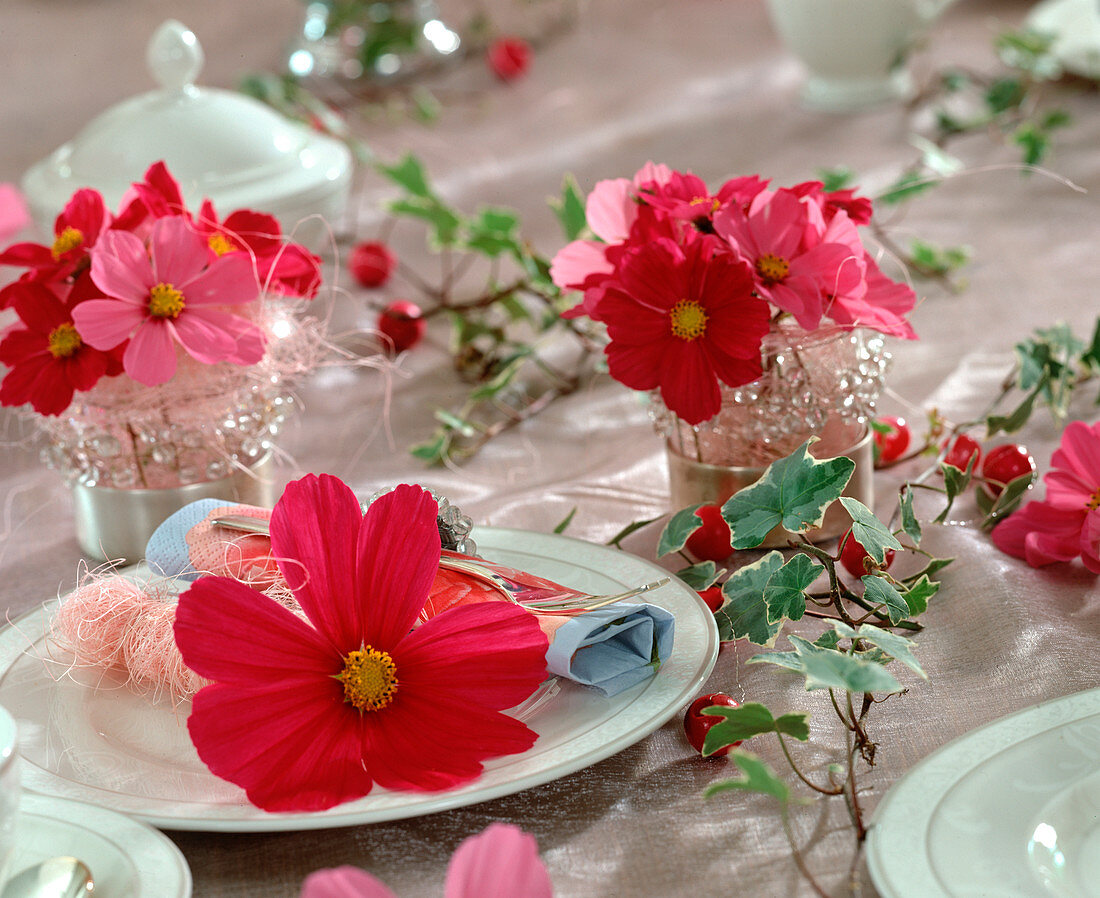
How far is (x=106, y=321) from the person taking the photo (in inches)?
16.0

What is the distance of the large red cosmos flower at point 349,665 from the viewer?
293 mm

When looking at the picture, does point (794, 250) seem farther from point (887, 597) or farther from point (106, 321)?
point (106, 321)

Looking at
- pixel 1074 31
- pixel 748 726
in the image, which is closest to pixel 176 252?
pixel 748 726

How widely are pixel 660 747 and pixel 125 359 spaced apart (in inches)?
8.5

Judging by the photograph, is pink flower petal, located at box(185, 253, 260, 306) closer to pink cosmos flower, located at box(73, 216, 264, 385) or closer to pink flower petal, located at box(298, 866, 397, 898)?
pink cosmos flower, located at box(73, 216, 264, 385)

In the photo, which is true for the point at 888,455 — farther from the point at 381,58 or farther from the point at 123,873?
the point at 381,58

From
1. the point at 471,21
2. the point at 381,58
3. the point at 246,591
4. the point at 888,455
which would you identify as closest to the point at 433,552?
the point at 246,591

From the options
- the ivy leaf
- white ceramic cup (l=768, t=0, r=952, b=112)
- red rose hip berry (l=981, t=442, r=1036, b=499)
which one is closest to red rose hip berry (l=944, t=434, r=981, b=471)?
red rose hip berry (l=981, t=442, r=1036, b=499)

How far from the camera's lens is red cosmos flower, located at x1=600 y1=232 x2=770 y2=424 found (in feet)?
1.27

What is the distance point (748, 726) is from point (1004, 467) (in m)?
0.22

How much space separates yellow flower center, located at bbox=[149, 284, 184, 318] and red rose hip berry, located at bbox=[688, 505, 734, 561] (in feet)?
0.64

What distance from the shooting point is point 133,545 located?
458 mm

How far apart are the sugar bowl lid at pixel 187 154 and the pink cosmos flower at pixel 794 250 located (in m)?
0.30

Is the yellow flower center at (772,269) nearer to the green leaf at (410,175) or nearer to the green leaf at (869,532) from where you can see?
the green leaf at (869,532)
